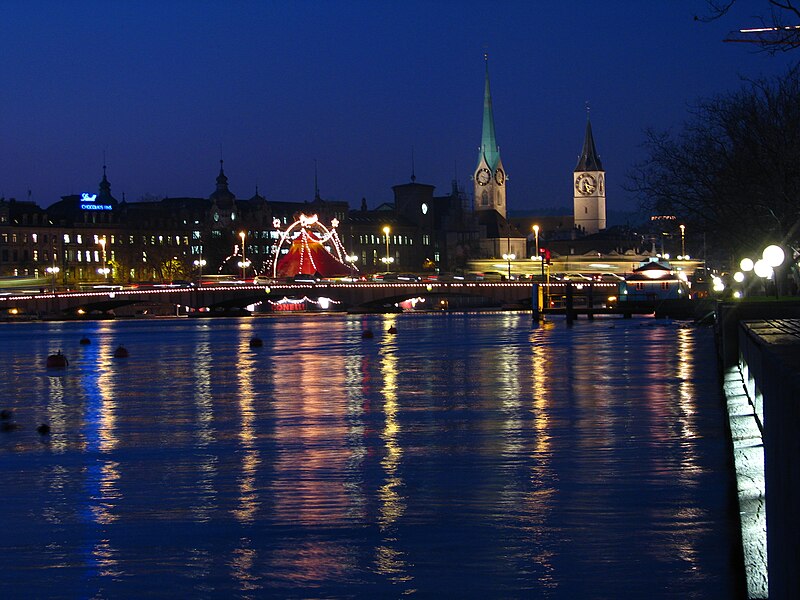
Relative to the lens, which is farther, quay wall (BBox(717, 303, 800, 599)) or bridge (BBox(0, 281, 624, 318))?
bridge (BBox(0, 281, 624, 318))

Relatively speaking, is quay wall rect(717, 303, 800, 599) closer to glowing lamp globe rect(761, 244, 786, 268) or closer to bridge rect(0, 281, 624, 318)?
glowing lamp globe rect(761, 244, 786, 268)

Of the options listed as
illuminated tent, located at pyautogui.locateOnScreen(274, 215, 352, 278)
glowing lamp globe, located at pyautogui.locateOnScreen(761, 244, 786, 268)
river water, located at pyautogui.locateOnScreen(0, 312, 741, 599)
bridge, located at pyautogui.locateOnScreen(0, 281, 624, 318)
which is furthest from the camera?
illuminated tent, located at pyautogui.locateOnScreen(274, 215, 352, 278)

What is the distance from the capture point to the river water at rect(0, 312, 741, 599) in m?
14.8

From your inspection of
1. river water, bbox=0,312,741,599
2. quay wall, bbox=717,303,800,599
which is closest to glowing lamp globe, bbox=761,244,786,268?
river water, bbox=0,312,741,599

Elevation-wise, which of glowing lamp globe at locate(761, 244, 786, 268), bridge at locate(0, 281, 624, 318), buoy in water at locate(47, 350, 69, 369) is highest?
glowing lamp globe at locate(761, 244, 786, 268)

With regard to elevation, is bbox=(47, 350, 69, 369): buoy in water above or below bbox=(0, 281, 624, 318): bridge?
below

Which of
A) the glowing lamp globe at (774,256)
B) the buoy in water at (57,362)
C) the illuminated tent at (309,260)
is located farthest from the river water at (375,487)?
the illuminated tent at (309,260)

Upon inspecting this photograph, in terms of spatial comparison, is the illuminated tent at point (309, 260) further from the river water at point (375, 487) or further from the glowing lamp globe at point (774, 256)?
the glowing lamp globe at point (774, 256)

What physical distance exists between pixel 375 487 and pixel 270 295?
10994 centimetres

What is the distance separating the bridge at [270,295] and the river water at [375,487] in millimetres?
82139

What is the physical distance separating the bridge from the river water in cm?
8214

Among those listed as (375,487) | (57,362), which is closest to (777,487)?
(375,487)

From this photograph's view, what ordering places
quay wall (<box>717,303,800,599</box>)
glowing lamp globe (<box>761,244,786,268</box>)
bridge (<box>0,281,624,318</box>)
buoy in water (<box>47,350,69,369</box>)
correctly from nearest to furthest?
quay wall (<box>717,303,800,599</box>), glowing lamp globe (<box>761,244,786,268</box>), buoy in water (<box>47,350,69,369</box>), bridge (<box>0,281,624,318</box>)

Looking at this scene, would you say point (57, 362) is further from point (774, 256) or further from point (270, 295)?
point (270, 295)
